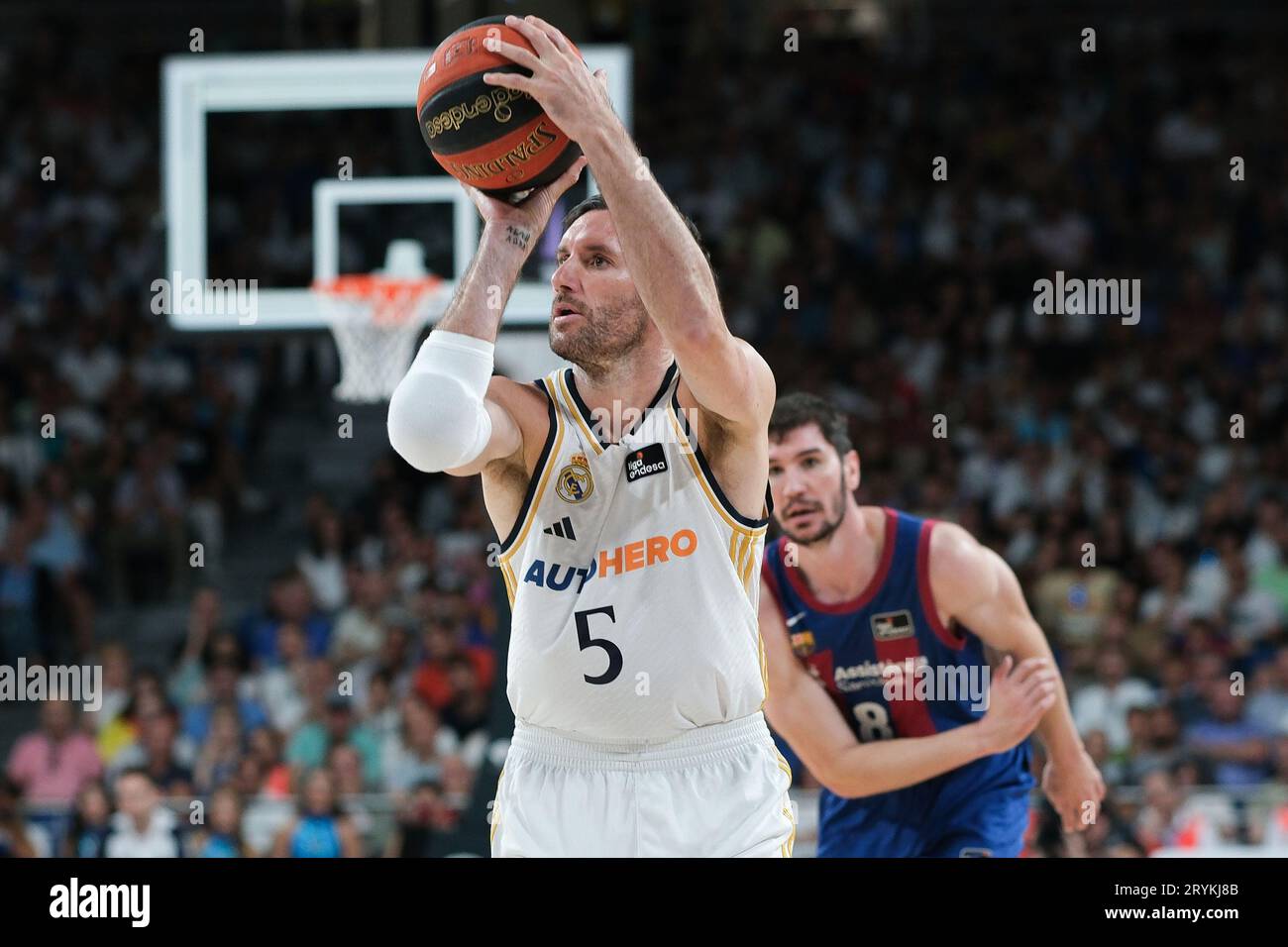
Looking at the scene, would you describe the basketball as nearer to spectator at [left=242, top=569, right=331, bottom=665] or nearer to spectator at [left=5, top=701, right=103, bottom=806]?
spectator at [left=5, top=701, right=103, bottom=806]

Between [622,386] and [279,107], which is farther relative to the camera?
[279,107]

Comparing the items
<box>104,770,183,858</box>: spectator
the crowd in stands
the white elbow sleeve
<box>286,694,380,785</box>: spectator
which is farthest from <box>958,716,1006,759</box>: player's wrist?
<box>286,694,380,785</box>: spectator

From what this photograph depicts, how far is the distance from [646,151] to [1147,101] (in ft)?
14.1

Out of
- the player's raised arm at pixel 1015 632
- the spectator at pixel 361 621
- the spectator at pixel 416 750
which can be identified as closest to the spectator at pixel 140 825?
the spectator at pixel 416 750

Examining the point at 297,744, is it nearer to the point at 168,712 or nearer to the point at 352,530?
the point at 168,712

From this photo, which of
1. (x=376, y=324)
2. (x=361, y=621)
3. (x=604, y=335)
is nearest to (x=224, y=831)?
(x=361, y=621)

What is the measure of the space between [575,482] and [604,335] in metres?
0.34

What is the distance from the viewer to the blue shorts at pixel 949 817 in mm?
4766

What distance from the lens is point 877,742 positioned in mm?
4734

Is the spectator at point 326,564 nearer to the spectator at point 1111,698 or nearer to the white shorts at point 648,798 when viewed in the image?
the spectator at point 1111,698

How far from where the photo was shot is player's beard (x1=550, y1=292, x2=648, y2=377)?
3658 mm

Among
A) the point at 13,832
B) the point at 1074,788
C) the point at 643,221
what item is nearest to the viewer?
the point at 643,221

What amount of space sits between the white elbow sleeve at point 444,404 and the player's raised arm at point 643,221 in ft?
1.23

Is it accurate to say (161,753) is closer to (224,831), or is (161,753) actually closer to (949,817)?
(224,831)
